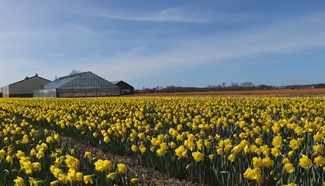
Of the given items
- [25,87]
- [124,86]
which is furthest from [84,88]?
[25,87]

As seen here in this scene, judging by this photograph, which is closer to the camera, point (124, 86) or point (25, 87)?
point (25, 87)

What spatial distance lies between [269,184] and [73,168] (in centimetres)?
212

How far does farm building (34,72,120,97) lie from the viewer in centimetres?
4869

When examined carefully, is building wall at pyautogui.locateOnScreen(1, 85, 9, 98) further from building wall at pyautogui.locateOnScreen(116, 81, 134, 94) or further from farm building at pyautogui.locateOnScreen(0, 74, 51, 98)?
building wall at pyautogui.locateOnScreen(116, 81, 134, 94)

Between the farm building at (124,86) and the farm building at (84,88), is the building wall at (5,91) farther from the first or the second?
the farm building at (124,86)

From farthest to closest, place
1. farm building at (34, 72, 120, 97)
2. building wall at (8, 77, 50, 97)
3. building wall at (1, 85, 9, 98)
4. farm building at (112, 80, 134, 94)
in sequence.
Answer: farm building at (112, 80, 134, 94) < building wall at (1, 85, 9, 98) < building wall at (8, 77, 50, 97) < farm building at (34, 72, 120, 97)

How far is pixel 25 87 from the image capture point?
69938mm

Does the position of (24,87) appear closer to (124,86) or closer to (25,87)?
(25,87)

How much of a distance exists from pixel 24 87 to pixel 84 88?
26.0 metres

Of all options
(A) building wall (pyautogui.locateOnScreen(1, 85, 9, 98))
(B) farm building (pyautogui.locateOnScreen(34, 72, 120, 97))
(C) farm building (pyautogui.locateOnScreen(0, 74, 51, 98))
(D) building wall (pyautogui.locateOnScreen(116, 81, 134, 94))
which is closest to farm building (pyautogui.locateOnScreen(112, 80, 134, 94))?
(D) building wall (pyautogui.locateOnScreen(116, 81, 134, 94))

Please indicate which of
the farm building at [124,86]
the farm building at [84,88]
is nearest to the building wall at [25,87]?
the farm building at [124,86]

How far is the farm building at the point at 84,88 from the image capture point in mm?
48688

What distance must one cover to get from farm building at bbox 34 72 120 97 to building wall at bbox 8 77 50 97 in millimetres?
18630

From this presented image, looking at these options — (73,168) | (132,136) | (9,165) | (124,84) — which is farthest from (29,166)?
(124,84)
